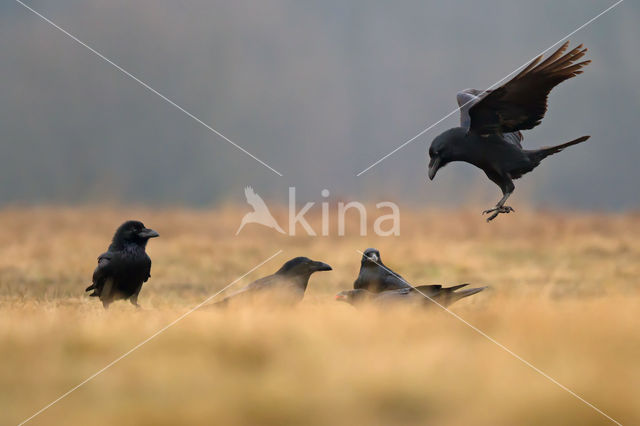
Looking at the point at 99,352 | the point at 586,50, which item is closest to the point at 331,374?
the point at 99,352

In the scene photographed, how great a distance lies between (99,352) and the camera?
3.63m

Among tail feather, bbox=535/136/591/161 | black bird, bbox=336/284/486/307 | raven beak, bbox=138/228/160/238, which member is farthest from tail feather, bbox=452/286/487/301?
raven beak, bbox=138/228/160/238

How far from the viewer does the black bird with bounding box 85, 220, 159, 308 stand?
7570 millimetres

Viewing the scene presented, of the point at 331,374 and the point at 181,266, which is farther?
the point at 181,266

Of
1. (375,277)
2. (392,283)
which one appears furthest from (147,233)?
(392,283)

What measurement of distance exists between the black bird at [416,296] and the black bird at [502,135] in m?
0.85

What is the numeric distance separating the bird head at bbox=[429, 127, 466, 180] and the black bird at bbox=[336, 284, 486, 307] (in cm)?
113

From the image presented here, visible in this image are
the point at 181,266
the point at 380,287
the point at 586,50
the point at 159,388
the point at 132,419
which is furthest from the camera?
the point at 181,266

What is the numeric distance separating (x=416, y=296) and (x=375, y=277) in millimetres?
1487

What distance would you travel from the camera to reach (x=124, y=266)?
7.61 metres

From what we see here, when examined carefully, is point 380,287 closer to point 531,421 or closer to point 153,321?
point 153,321

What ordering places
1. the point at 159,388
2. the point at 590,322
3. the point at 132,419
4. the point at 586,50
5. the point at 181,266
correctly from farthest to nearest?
the point at 181,266 < the point at 586,50 < the point at 590,322 < the point at 159,388 < the point at 132,419

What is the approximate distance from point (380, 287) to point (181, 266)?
5780mm

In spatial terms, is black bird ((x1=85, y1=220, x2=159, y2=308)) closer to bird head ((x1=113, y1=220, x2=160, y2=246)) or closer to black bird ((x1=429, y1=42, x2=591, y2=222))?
bird head ((x1=113, y1=220, x2=160, y2=246))
